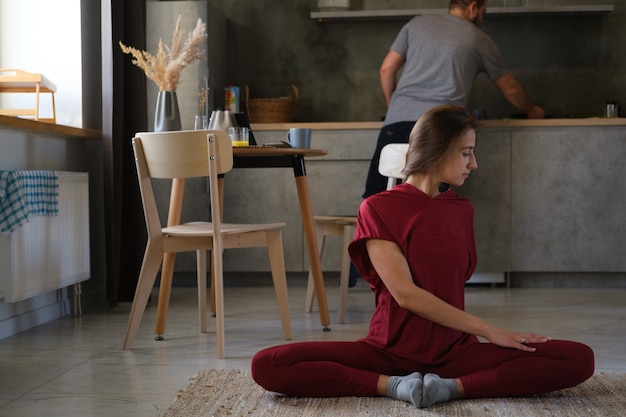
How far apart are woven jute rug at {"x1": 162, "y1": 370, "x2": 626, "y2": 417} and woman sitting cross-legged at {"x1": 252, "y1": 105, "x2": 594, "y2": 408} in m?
0.03

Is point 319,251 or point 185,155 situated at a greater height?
point 185,155

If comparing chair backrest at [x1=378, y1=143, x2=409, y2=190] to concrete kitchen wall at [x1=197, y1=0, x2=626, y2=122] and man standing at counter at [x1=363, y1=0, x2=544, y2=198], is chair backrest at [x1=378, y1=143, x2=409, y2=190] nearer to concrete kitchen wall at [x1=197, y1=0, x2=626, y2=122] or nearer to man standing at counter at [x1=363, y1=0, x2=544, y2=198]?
man standing at counter at [x1=363, y1=0, x2=544, y2=198]

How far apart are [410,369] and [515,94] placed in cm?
291

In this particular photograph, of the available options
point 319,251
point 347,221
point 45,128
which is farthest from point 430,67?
point 45,128

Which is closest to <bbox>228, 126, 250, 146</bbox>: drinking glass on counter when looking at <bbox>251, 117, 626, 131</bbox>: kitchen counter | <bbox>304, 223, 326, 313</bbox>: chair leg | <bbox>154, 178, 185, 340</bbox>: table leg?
<bbox>154, 178, 185, 340</bbox>: table leg

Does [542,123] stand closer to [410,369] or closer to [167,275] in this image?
[167,275]

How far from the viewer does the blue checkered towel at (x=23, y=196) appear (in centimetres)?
359

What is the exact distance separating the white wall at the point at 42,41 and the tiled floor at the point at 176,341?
3.93 ft

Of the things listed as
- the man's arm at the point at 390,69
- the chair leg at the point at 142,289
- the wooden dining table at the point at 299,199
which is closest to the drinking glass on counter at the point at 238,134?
the wooden dining table at the point at 299,199

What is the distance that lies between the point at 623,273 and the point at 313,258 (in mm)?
2354

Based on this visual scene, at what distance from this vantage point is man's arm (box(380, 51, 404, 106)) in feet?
15.8

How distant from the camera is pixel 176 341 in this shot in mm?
3568

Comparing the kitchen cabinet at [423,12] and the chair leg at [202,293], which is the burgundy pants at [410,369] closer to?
the chair leg at [202,293]

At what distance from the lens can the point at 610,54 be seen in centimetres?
580
